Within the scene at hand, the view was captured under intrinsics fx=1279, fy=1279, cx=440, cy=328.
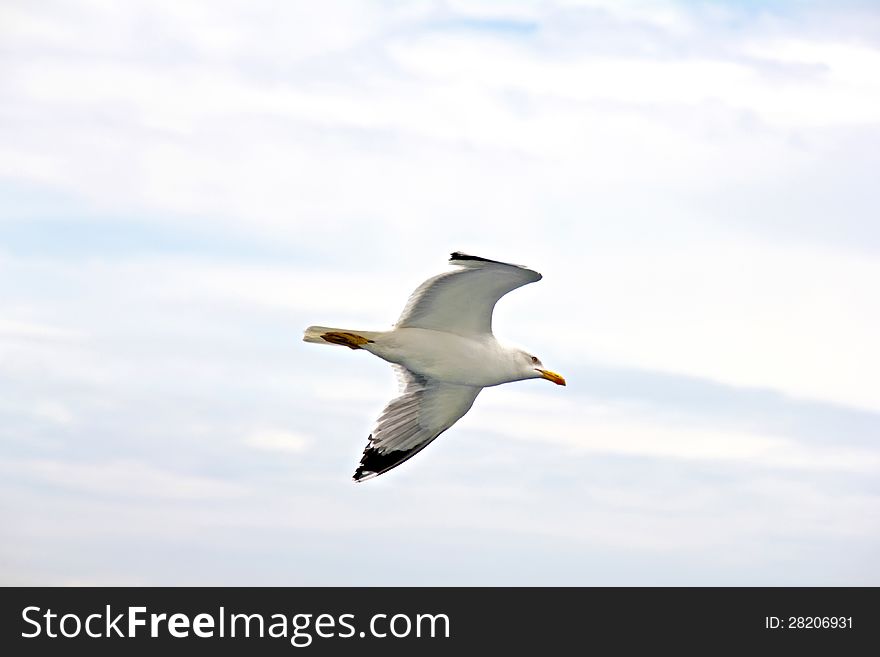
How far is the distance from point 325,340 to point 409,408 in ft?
6.93

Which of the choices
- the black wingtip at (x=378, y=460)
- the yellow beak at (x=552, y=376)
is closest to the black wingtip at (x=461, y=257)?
the yellow beak at (x=552, y=376)

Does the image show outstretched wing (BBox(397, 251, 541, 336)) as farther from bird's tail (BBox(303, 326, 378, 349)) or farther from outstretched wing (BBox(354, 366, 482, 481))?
outstretched wing (BBox(354, 366, 482, 481))

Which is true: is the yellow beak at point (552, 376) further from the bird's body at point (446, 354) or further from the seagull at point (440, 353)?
the bird's body at point (446, 354)

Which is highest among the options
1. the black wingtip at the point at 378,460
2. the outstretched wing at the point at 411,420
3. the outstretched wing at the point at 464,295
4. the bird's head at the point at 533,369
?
the outstretched wing at the point at 464,295

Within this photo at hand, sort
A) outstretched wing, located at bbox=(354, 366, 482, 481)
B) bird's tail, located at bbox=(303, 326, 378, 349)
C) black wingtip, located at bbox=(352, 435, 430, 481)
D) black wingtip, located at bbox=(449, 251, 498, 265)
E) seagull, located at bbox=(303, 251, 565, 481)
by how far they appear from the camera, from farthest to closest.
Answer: black wingtip, located at bbox=(352, 435, 430, 481) → outstretched wing, located at bbox=(354, 366, 482, 481) → bird's tail, located at bbox=(303, 326, 378, 349) → seagull, located at bbox=(303, 251, 565, 481) → black wingtip, located at bbox=(449, 251, 498, 265)

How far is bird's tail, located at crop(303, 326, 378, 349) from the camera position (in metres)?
17.1

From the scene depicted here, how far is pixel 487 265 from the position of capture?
15.5m

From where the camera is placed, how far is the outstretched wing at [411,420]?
1844cm

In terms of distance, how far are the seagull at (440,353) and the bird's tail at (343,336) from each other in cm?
1

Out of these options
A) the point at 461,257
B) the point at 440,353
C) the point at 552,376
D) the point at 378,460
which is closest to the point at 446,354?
the point at 440,353

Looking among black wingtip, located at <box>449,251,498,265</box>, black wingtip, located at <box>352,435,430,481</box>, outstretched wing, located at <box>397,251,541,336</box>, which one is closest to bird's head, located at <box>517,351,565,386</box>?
outstretched wing, located at <box>397,251,541,336</box>

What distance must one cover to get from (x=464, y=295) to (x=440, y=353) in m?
1.04

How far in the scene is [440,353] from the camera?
17188 mm

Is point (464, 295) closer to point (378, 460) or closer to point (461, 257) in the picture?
point (461, 257)
